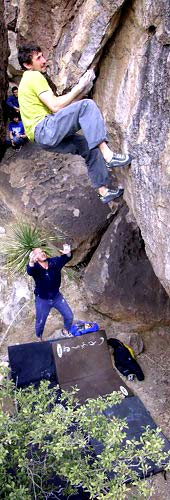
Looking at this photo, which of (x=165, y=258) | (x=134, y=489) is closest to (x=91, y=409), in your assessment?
(x=165, y=258)

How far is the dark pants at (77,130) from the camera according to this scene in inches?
201

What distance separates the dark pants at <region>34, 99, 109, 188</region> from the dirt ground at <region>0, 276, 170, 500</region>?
154 inches

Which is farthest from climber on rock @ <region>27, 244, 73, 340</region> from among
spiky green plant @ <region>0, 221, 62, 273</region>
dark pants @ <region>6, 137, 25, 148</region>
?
dark pants @ <region>6, 137, 25, 148</region>

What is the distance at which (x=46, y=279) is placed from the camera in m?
7.54

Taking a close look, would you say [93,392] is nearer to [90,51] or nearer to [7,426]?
[7,426]

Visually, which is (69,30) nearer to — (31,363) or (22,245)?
(22,245)

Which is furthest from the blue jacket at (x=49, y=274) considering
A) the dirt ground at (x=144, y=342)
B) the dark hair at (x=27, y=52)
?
the dark hair at (x=27, y=52)

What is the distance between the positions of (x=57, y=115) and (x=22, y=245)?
4.39m

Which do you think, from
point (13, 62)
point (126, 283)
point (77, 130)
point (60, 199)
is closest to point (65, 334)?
point (126, 283)

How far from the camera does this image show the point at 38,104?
546 cm

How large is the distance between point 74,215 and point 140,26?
4.36 meters

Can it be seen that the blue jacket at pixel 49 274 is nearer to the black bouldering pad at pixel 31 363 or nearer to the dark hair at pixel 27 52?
the black bouldering pad at pixel 31 363

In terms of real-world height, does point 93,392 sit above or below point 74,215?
below

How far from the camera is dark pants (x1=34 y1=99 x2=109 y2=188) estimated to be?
5.11m
